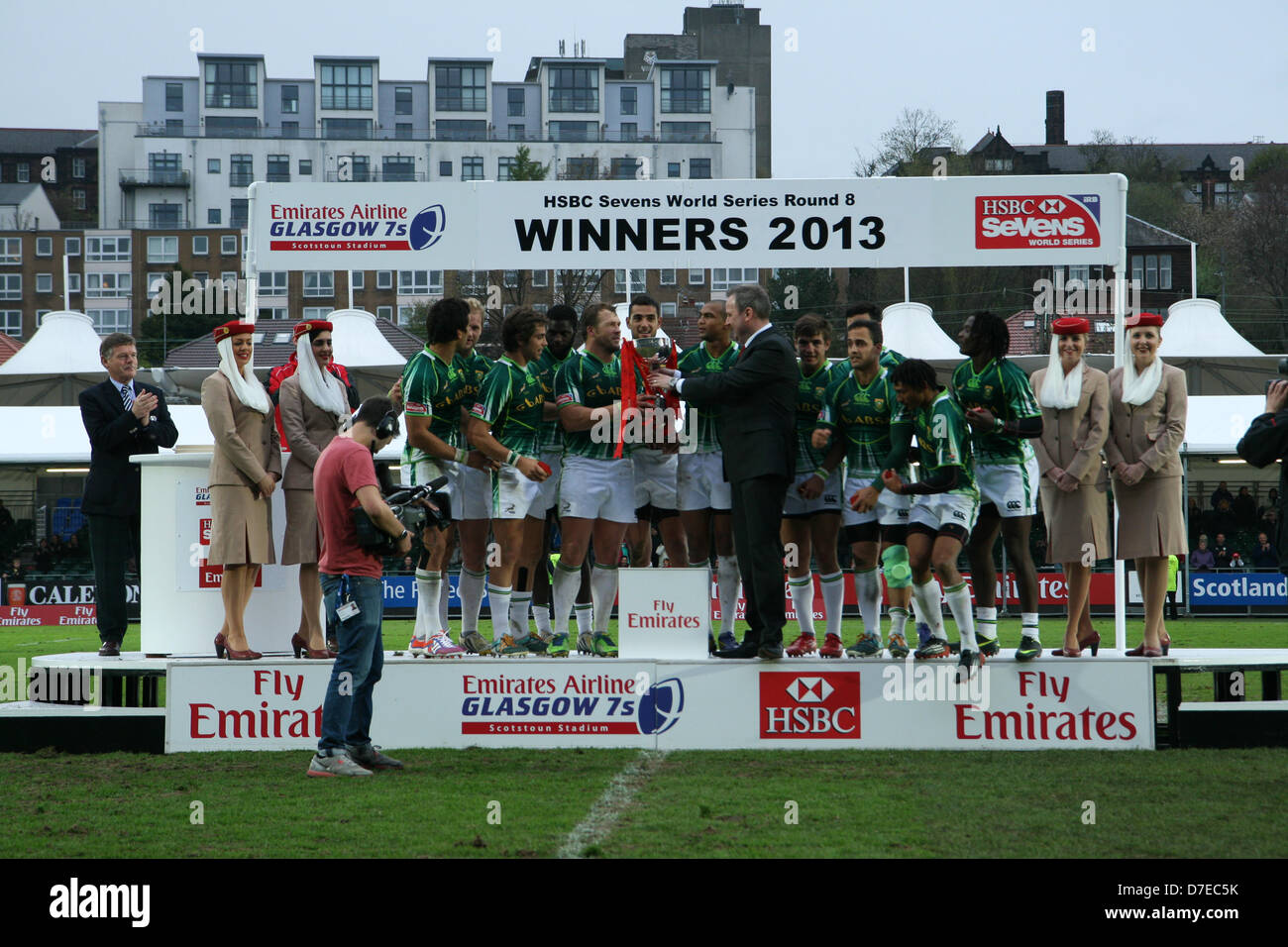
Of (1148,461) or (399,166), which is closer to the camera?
(1148,461)

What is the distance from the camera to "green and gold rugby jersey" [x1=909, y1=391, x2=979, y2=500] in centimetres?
810

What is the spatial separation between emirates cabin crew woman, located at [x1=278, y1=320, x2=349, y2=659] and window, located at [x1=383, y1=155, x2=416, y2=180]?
3344 inches

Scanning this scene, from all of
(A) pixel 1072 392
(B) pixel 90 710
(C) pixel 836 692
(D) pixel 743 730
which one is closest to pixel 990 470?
(A) pixel 1072 392

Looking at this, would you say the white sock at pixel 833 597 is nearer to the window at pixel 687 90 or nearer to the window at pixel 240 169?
the window at pixel 240 169

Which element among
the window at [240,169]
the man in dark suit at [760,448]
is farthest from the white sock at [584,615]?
the window at [240,169]

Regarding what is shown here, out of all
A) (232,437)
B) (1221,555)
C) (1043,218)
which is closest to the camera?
(232,437)

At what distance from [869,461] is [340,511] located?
356 cm

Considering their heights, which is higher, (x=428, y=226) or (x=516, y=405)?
(x=428, y=226)

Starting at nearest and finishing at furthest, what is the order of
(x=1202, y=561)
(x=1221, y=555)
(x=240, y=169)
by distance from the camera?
(x=1202, y=561), (x=1221, y=555), (x=240, y=169)

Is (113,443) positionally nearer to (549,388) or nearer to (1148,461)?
(549,388)

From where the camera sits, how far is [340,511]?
734 centimetres

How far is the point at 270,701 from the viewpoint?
337 inches

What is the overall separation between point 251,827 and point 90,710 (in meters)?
3.24

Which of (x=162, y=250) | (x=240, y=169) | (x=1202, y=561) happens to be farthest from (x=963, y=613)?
(x=240, y=169)
